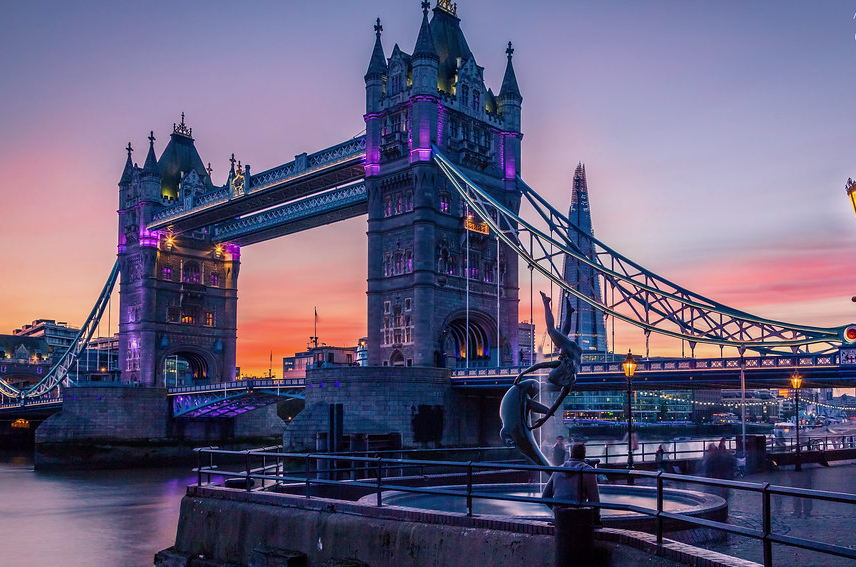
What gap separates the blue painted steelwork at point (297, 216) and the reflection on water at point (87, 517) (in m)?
20.7

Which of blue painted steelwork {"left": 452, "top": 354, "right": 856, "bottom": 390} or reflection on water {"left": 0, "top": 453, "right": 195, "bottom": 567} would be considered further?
blue painted steelwork {"left": 452, "top": 354, "right": 856, "bottom": 390}

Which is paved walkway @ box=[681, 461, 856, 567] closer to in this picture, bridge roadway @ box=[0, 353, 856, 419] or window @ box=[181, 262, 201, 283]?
bridge roadway @ box=[0, 353, 856, 419]

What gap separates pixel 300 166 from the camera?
207 feet

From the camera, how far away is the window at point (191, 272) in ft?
272

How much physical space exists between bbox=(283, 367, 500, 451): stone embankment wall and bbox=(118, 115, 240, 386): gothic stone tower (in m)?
34.5

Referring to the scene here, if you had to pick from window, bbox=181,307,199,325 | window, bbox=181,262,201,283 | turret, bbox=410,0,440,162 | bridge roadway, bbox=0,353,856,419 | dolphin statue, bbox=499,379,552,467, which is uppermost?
turret, bbox=410,0,440,162

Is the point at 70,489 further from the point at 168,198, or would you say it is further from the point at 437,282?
the point at 168,198

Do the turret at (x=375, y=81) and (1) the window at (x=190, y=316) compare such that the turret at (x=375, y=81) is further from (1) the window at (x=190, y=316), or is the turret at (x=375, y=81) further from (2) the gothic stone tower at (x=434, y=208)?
(1) the window at (x=190, y=316)

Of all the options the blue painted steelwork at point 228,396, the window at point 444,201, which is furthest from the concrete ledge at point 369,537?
the blue painted steelwork at point 228,396

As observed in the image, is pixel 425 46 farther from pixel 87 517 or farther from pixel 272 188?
pixel 87 517

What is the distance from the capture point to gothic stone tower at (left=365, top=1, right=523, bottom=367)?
54.9m

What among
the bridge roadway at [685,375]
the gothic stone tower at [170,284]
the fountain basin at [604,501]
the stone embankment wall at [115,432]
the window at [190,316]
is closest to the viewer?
the fountain basin at [604,501]

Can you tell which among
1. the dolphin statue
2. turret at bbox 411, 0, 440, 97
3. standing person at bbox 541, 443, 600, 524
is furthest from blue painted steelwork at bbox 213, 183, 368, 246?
standing person at bbox 541, 443, 600, 524

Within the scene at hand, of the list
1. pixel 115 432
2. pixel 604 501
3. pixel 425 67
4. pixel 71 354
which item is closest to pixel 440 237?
pixel 425 67
